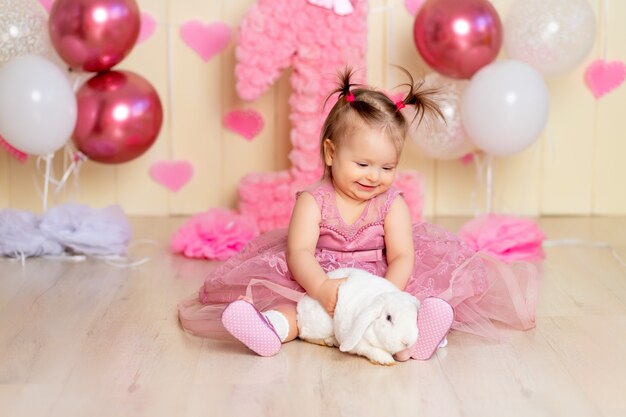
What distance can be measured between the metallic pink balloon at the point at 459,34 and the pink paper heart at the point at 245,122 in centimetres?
68

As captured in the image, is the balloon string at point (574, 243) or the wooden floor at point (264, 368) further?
the balloon string at point (574, 243)

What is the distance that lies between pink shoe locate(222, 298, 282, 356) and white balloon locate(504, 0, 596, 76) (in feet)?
4.38

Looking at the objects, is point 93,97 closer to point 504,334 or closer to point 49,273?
point 49,273

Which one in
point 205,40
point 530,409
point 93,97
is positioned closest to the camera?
point 530,409

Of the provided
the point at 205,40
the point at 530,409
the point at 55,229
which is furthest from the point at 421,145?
the point at 530,409

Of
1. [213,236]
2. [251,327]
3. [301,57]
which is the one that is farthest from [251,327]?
[301,57]

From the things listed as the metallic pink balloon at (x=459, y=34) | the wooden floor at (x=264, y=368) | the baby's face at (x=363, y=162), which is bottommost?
the wooden floor at (x=264, y=368)

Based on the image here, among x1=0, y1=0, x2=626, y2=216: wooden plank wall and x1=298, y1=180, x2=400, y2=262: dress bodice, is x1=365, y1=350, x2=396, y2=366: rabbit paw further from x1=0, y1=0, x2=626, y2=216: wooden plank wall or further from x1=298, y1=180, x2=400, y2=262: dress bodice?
x1=0, y1=0, x2=626, y2=216: wooden plank wall

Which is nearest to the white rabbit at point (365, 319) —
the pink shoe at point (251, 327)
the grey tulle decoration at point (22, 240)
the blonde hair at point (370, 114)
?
the pink shoe at point (251, 327)

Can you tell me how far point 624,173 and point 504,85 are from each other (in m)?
0.88

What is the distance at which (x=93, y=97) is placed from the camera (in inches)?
106

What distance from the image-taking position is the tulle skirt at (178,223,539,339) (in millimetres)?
2000

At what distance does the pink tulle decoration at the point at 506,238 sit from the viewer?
8.80 ft

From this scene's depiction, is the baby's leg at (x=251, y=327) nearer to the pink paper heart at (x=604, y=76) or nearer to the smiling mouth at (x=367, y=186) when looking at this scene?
the smiling mouth at (x=367, y=186)
